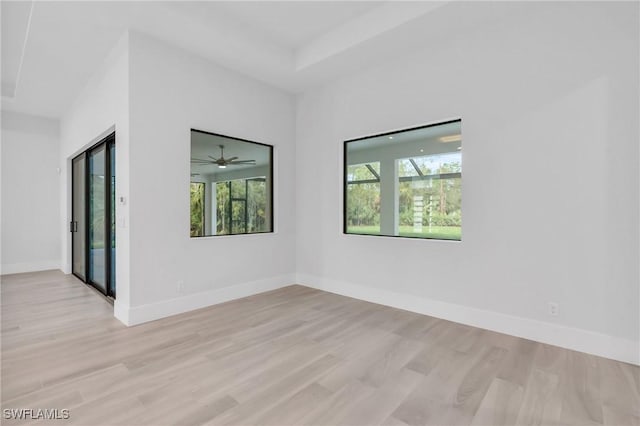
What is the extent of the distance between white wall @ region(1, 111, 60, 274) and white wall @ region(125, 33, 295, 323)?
4.54m

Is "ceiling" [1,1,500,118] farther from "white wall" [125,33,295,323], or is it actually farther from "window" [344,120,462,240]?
"window" [344,120,462,240]

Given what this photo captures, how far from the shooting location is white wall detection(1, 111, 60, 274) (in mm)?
5941

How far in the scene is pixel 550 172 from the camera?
293 cm

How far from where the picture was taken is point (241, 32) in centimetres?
368

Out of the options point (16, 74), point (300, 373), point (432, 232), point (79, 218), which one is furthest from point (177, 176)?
point (16, 74)

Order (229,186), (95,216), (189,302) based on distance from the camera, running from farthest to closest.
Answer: (95,216)
(229,186)
(189,302)

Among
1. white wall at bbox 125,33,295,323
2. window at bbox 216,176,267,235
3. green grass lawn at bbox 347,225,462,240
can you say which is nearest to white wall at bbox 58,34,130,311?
white wall at bbox 125,33,295,323

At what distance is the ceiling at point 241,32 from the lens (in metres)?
3.16

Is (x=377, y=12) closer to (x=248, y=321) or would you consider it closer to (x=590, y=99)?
(x=590, y=99)

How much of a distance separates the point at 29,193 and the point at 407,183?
7036 mm

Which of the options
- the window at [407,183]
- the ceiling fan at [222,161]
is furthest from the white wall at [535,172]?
the ceiling fan at [222,161]

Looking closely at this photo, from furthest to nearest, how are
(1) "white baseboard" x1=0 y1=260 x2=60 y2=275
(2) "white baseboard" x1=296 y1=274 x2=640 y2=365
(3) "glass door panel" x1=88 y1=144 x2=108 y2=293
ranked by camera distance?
(1) "white baseboard" x1=0 y1=260 x2=60 y2=275
(3) "glass door panel" x1=88 y1=144 x2=108 y2=293
(2) "white baseboard" x1=296 y1=274 x2=640 y2=365

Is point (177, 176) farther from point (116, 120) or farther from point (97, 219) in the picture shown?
point (97, 219)

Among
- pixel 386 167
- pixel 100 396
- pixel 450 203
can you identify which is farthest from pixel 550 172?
pixel 100 396
